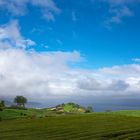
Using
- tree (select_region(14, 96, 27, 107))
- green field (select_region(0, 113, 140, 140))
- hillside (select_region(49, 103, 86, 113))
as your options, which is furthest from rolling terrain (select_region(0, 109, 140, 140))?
tree (select_region(14, 96, 27, 107))

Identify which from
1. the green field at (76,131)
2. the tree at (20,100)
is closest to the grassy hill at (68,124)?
the green field at (76,131)

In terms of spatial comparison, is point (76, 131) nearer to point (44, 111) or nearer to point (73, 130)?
point (73, 130)

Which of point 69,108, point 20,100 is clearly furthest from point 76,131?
point 20,100

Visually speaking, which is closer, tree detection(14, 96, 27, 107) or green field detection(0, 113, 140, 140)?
green field detection(0, 113, 140, 140)

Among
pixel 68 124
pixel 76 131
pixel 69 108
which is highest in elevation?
pixel 69 108

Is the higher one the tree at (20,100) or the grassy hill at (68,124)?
the tree at (20,100)

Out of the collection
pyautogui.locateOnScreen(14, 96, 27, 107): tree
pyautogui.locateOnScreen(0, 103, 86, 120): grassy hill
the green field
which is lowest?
the green field

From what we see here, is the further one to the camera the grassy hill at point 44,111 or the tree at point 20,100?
the tree at point 20,100

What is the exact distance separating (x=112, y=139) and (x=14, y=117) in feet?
211

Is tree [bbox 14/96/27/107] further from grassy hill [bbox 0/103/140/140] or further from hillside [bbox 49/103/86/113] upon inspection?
grassy hill [bbox 0/103/140/140]

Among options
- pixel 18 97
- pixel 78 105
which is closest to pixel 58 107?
pixel 78 105

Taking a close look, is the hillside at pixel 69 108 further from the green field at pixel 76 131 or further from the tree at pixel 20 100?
the green field at pixel 76 131

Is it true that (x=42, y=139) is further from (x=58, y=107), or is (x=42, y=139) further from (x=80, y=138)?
(x=58, y=107)

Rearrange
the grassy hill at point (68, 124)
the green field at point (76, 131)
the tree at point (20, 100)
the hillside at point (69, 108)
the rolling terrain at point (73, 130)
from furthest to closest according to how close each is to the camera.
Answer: the tree at point (20, 100), the hillside at point (69, 108), the grassy hill at point (68, 124), the rolling terrain at point (73, 130), the green field at point (76, 131)
